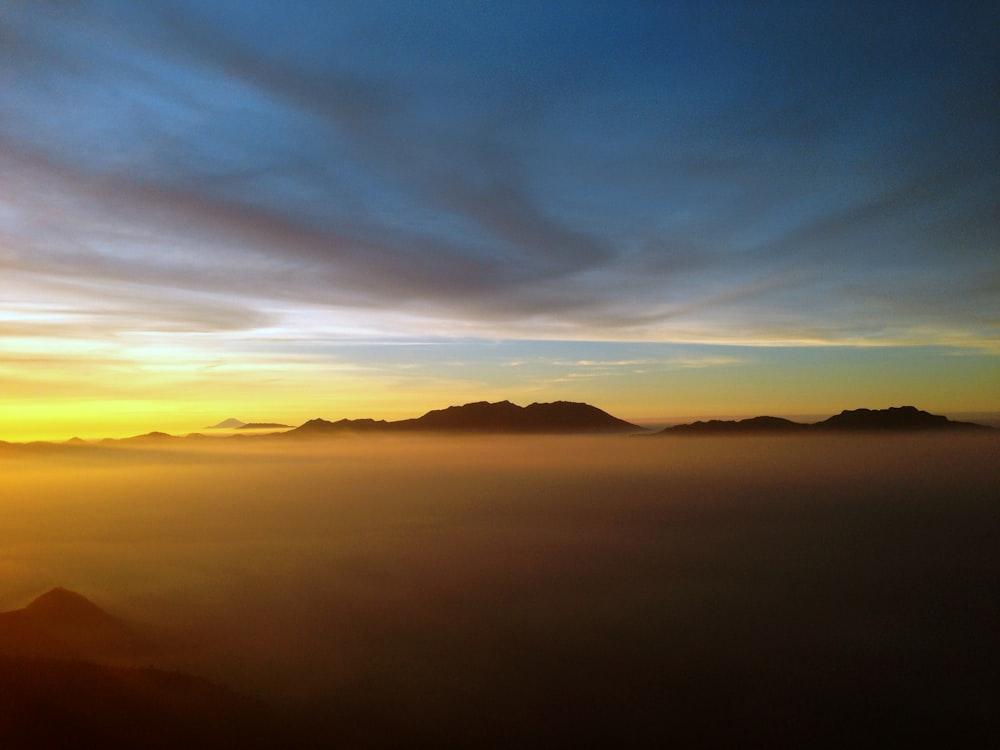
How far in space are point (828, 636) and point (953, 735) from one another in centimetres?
3381

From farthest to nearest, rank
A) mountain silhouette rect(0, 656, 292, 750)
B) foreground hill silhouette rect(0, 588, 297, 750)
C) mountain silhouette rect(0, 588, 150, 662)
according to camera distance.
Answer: mountain silhouette rect(0, 588, 150, 662), foreground hill silhouette rect(0, 588, 297, 750), mountain silhouette rect(0, 656, 292, 750)

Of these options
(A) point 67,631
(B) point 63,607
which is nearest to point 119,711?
(A) point 67,631

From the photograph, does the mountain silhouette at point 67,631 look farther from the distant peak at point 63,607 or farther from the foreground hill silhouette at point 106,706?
the foreground hill silhouette at point 106,706

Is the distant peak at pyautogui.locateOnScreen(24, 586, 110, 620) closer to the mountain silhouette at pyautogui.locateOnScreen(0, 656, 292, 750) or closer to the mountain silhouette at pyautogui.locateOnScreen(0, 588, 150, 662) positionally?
the mountain silhouette at pyautogui.locateOnScreen(0, 588, 150, 662)

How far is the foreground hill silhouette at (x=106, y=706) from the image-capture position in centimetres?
3541

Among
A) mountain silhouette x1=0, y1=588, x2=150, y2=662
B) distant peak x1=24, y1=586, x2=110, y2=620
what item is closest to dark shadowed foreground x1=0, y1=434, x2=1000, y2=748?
mountain silhouette x1=0, y1=588, x2=150, y2=662

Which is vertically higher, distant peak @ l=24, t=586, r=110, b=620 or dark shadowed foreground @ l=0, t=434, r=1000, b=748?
distant peak @ l=24, t=586, r=110, b=620

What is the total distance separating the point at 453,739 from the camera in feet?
171

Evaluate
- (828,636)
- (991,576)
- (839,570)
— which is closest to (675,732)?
(828,636)

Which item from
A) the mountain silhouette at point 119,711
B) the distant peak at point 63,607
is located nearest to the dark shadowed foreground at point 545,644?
the mountain silhouette at point 119,711

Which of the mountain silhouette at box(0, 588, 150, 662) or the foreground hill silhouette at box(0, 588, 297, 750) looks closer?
the foreground hill silhouette at box(0, 588, 297, 750)

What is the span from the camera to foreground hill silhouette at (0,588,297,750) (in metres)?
35.4

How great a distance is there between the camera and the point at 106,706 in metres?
39.1

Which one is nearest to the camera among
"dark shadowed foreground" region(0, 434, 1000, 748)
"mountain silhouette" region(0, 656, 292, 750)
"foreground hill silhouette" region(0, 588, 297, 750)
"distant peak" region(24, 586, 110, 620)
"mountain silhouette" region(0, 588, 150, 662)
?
"mountain silhouette" region(0, 656, 292, 750)
